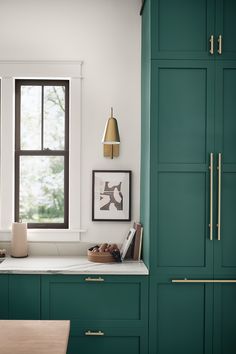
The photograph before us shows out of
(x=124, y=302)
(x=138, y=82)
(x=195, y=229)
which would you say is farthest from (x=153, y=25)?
(x=124, y=302)

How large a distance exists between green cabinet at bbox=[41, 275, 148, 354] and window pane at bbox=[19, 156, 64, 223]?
82 centimetres

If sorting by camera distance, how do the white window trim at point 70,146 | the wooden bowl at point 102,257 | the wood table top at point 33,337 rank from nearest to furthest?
1. the wood table top at point 33,337
2. the wooden bowl at point 102,257
3. the white window trim at point 70,146

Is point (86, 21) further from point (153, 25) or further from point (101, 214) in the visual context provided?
point (101, 214)

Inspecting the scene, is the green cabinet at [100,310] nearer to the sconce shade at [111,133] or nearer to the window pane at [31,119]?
the sconce shade at [111,133]

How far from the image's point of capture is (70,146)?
3.94 meters

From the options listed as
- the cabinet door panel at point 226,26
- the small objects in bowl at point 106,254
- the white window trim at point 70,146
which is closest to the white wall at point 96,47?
the white window trim at point 70,146

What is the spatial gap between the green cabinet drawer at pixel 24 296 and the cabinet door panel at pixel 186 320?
34.9 inches

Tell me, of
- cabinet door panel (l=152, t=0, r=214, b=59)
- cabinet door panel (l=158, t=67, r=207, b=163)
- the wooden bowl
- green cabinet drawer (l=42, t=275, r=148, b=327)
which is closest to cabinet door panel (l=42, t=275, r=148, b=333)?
green cabinet drawer (l=42, t=275, r=148, b=327)

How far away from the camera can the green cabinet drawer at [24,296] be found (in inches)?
133

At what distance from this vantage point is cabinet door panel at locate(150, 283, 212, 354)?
3324 millimetres

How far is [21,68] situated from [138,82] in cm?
104

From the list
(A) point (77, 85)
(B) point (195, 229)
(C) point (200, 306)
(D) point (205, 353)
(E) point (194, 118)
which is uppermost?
(A) point (77, 85)

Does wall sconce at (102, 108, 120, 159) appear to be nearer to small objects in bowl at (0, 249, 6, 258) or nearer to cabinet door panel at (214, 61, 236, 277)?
cabinet door panel at (214, 61, 236, 277)

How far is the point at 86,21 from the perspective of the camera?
3.95 meters
